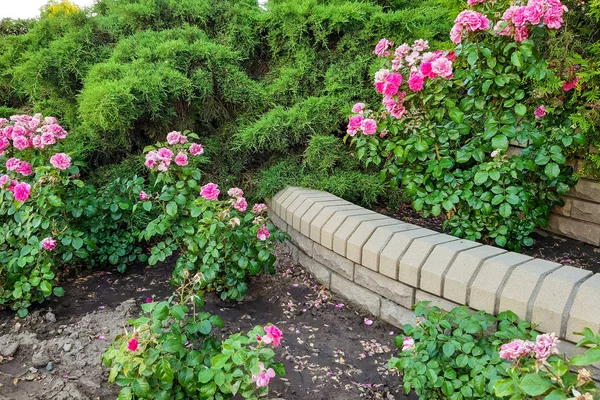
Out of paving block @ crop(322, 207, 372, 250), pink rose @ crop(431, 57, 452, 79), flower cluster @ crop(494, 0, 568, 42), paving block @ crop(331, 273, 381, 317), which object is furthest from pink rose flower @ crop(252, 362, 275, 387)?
flower cluster @ crop(494, 0, 568, 42)

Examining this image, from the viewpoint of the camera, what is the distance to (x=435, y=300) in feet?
6.95

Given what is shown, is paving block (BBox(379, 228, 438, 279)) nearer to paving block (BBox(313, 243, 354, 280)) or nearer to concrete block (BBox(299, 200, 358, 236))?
paving block (BBox(313, 243, 354, 280))

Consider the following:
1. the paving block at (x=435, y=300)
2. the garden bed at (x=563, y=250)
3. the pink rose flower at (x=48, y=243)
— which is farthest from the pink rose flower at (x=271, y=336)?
the garden bed at (x=563, y=250)

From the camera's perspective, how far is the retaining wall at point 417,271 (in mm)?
1739

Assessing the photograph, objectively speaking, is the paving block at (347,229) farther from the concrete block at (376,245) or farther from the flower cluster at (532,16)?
the flower cluster at (532,16)

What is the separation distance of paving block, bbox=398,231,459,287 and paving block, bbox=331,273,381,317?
270 millimetres

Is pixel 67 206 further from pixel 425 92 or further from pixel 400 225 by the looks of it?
pixel 425 92

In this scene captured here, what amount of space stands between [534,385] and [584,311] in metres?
0.48

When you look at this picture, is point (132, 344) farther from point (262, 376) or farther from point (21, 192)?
point (21, 192)

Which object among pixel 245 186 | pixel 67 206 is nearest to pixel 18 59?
pixel 67 206

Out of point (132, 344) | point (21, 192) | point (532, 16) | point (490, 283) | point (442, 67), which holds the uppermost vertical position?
point (532, 16)

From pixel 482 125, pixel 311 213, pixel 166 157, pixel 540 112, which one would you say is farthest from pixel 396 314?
pixel 166 157

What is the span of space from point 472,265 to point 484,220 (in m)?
0.56

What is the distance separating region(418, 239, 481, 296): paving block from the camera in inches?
80.7
